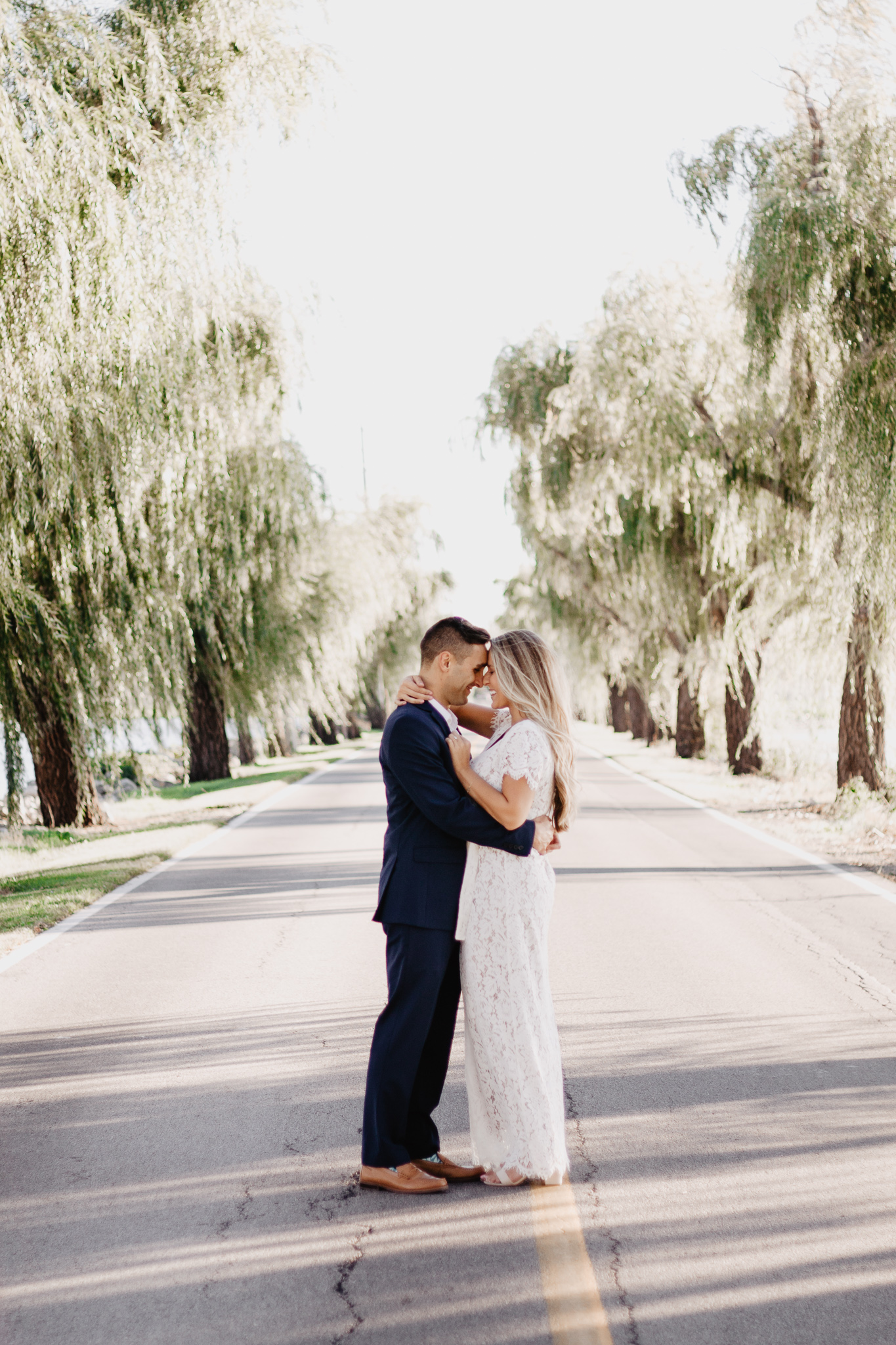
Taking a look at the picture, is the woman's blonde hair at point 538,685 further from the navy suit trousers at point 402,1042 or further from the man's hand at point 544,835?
the navy suit trousers at point 402,1042

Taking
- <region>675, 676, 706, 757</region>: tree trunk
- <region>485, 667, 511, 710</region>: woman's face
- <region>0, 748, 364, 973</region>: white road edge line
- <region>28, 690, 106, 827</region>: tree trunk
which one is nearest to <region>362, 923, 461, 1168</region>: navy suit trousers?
<region>485, 667, 511, 710</region>: woman's face

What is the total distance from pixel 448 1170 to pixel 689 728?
1046 inches

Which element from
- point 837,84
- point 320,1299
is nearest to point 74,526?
point 320,1299

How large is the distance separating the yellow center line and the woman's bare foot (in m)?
0.05

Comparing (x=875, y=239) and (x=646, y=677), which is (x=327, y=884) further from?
(x=646, y=677)

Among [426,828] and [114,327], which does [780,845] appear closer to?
[114,327]

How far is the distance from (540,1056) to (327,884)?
6.70 meters

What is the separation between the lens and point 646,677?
31.5m

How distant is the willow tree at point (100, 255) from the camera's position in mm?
7586

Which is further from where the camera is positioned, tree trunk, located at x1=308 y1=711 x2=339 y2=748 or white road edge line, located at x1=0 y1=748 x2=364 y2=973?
tree trunk, located at x1=308 y1=711 x2=339 y2=748

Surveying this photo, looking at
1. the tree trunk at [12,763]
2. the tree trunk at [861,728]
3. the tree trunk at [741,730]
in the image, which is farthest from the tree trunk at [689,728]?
the tree trunk at [12,763]

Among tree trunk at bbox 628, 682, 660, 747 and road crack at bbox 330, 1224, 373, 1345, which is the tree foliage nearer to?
road crack at bbox 330, 1224, 373, 1345

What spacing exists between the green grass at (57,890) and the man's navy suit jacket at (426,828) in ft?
18.3

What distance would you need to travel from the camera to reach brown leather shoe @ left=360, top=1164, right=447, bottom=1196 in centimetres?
400
